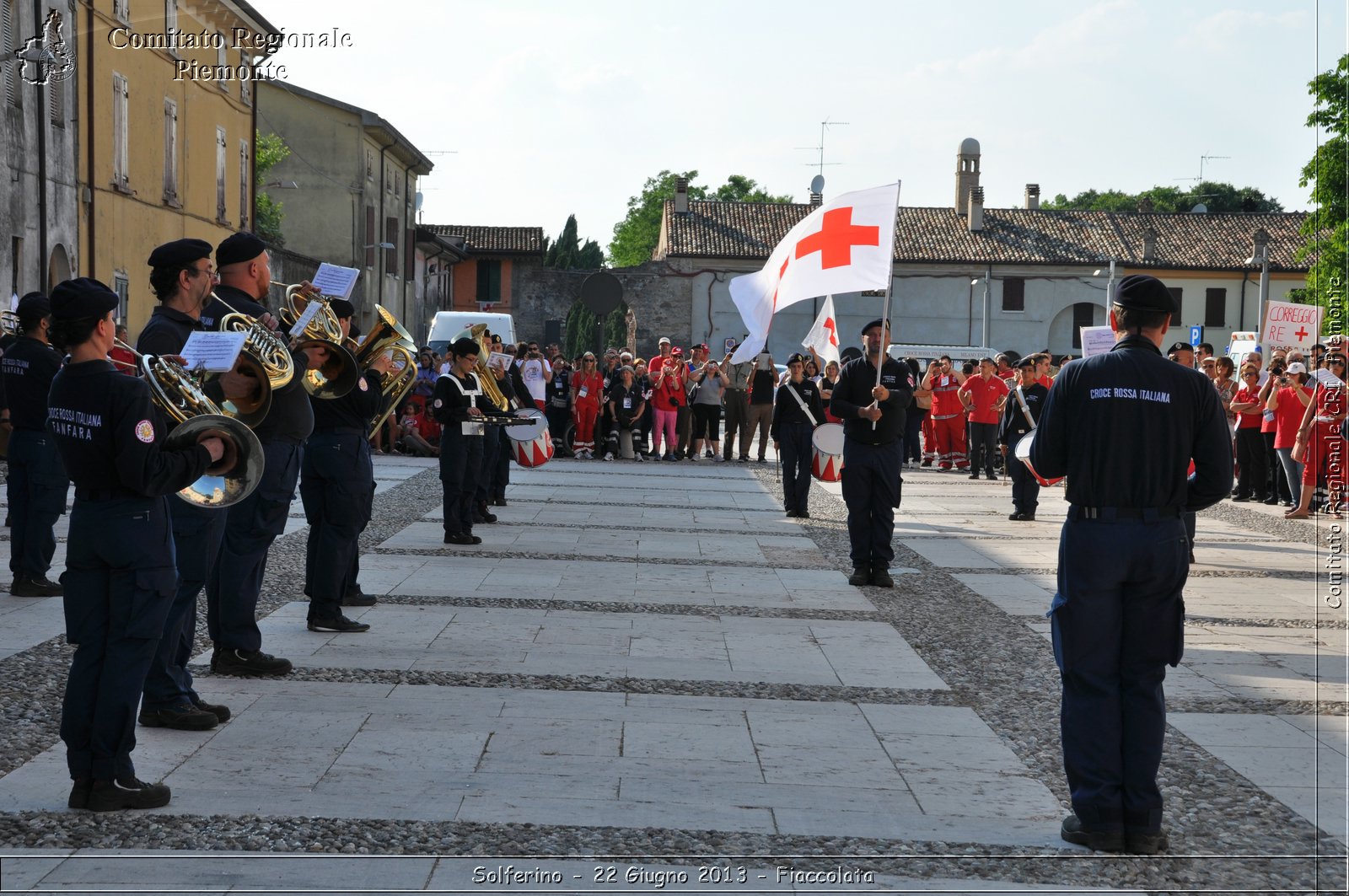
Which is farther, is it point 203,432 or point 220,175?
point 220,175

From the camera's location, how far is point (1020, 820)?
202 inches

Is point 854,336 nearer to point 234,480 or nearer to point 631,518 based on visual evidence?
point 631,518

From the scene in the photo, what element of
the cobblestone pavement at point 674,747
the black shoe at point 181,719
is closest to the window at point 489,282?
the cobblestone pavement at point 674,747

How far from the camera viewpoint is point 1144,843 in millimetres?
4824

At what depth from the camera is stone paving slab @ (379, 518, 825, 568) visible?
485 inches

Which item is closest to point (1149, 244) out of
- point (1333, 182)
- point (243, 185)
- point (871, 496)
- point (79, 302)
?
point (1333, 182)

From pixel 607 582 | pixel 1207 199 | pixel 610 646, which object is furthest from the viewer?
pixel 1207 199

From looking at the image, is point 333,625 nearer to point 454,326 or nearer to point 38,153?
point 38,153

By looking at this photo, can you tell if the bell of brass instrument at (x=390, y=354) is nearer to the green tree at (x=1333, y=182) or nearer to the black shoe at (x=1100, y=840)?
the black shoe at (x=1100, y=840)

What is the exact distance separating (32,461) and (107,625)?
5335mm

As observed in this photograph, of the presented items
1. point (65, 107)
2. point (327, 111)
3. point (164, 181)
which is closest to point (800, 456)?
point (65, 107)

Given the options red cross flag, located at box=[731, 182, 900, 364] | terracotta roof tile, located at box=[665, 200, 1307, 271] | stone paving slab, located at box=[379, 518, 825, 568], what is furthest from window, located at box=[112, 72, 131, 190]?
terracotta roof tile, located at box=[665, 200, 1307, 271]

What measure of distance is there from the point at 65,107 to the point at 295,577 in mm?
16814

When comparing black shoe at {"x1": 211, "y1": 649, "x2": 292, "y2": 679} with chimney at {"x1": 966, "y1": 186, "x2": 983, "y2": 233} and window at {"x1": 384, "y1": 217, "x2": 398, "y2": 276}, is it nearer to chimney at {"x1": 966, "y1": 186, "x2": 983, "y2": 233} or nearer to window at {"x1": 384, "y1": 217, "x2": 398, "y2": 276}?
window at {"x1": 384, "y1": 217, "x2": 398, "y2": 276}
